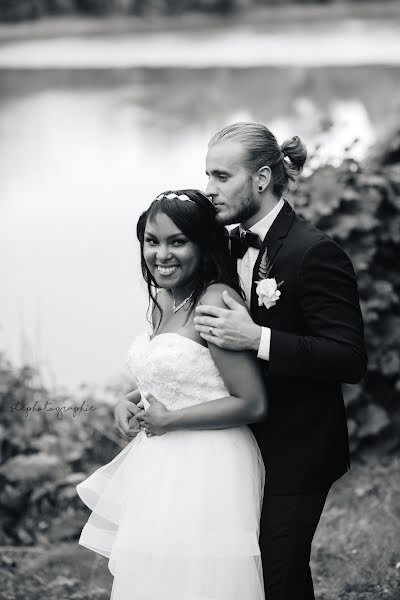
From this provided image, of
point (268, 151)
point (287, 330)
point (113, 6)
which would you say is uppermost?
point (113, 6)

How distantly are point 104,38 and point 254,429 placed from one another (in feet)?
11.0

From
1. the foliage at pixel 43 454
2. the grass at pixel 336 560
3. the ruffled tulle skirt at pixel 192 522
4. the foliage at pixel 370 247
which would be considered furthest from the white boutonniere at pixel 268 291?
the foliage at pixel 43 454

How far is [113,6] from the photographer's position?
205 inches

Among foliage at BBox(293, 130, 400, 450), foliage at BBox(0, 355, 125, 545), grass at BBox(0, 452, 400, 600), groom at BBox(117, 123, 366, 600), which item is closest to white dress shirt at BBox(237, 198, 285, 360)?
groom at BBox(117, 123, 366, 600)

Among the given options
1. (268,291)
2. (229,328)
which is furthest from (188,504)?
(268,291)

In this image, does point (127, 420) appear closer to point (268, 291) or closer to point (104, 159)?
point (268, 291)

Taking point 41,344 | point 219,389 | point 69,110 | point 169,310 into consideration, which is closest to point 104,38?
point 69,110

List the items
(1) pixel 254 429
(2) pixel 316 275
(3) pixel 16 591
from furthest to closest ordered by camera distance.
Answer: (3) pixel 16 591 → (1) pixel 254 429 → (2) pixel 316 275

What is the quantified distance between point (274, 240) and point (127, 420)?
773mm

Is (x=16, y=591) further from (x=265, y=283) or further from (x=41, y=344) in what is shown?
(x=265, y=283)

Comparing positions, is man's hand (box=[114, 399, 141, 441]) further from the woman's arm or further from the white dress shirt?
the white dress shirt

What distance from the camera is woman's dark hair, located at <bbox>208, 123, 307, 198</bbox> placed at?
251cm

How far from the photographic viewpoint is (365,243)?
4.51 m

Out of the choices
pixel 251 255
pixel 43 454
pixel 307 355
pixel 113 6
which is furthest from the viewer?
pixel 113 6
